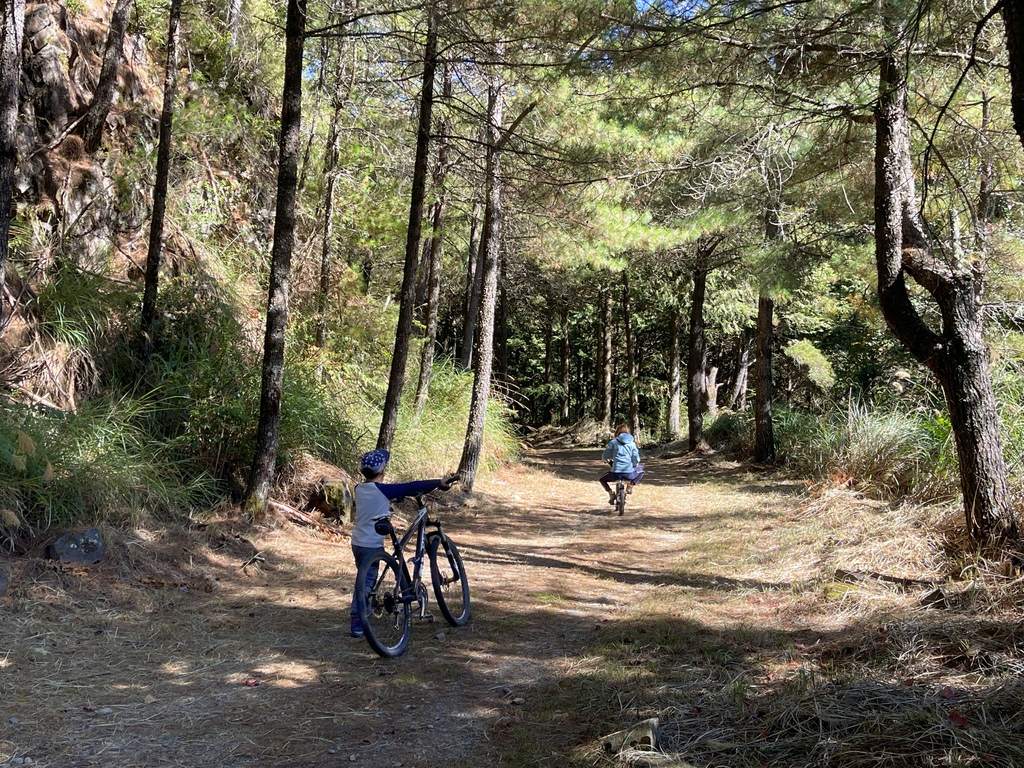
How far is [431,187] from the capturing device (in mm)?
13062

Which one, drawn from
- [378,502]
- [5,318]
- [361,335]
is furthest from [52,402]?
[361,335]

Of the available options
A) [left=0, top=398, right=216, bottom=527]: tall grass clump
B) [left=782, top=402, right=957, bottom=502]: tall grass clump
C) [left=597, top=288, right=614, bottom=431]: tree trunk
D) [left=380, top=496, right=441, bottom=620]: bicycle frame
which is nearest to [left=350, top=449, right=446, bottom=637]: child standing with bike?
[left=380, top=496, right=441, bottom=620]: bicycle frame

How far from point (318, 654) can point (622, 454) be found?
24.4 ft

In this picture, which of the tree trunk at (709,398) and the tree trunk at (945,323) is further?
the tree trunk at (709,398)

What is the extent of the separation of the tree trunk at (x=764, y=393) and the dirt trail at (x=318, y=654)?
780 cm

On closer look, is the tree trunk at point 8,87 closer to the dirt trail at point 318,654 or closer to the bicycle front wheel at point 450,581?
the dirt trail at point 318,654

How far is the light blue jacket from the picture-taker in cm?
1227

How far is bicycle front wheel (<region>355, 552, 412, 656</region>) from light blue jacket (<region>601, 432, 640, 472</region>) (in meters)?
6.89

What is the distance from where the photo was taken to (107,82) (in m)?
10.6

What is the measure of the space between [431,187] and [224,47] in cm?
534

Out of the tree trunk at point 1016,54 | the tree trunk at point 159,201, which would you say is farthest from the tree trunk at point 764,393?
the tree trunk at point 1016,54

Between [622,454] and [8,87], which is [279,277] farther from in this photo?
[622,454]

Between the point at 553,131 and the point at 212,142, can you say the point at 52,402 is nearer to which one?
the point at 212,142

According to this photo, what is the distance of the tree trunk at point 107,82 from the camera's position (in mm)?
10172
